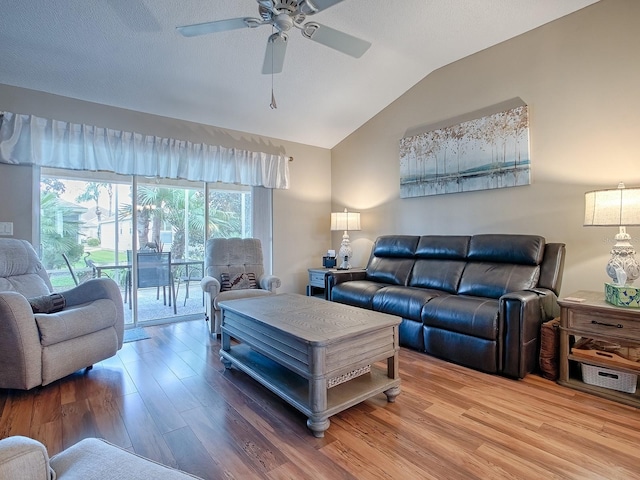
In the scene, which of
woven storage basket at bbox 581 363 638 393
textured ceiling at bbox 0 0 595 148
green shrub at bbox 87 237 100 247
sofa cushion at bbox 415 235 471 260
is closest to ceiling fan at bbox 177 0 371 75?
textured ceiling at bbox 0 0 595 148

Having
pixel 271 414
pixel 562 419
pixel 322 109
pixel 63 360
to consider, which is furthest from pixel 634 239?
pixel 63 360

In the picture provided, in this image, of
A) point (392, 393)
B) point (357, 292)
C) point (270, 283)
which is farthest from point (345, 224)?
point (392, 393)

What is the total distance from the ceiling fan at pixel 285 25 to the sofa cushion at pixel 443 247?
2037 mm

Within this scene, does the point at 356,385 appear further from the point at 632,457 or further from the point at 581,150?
the point at 581,150

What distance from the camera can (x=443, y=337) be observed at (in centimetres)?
280

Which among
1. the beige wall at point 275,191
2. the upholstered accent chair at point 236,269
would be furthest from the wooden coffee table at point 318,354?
the beige wall at point 275,191

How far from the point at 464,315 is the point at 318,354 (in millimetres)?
1446

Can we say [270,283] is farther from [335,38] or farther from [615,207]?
[615,207]

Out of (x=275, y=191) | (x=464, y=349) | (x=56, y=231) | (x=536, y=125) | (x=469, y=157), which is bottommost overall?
(x=464, y=349)

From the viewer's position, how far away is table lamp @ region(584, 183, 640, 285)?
7.25 feet

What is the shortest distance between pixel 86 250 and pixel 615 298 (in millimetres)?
4685

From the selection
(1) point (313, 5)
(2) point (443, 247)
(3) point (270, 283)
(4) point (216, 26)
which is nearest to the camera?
(1) point (313, 5)

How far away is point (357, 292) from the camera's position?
3572 millimetres

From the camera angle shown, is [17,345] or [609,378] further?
[609,378]
